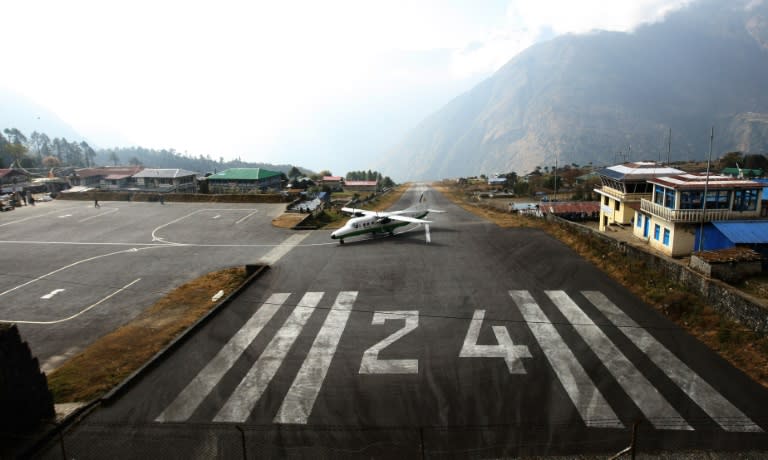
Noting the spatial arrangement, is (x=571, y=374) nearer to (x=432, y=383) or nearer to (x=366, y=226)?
(x=432, y=383)

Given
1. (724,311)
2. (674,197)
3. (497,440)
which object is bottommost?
(497,440)

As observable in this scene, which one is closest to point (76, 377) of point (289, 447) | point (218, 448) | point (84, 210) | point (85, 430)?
point (85, 430)

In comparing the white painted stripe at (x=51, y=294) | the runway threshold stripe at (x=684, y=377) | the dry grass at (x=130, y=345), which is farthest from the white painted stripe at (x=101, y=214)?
the runway threshold stripe at (x=684, y=377)

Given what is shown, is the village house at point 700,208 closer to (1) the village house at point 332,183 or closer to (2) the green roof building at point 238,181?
(2) the green roof building at point 238,181

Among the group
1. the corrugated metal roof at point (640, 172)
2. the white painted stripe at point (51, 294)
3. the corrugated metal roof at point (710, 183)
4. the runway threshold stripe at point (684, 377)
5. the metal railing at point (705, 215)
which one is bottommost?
the runway threshold stripe at point (684, 377)

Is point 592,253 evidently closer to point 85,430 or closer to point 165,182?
point 85,430

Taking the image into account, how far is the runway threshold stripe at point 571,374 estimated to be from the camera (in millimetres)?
16953

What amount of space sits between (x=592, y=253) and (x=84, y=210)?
79486mm

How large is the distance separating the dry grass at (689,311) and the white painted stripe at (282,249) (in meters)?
29.4

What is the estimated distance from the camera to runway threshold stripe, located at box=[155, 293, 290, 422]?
17.8 meters

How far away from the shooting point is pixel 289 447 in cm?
1562

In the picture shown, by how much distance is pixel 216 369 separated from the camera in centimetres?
2103

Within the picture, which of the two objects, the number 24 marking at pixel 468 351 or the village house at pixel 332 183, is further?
the village house at pixel 332 183

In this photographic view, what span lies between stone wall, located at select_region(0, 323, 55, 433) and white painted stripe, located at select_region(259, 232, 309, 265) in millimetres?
22673
